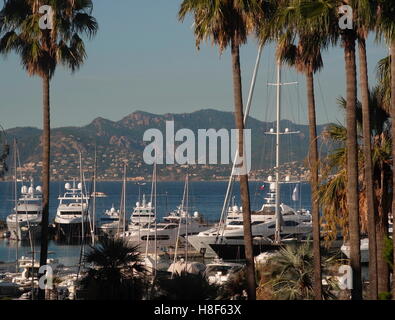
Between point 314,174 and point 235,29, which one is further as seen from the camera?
point 314,174

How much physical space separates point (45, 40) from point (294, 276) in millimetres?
11673

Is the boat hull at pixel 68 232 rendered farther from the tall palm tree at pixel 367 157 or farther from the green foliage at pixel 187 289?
the green foliage at pixel 187 289

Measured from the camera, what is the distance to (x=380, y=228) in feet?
86.9

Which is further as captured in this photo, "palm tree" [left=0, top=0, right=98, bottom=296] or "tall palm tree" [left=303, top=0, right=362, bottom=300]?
"palm tree" [left=0, top=0, right=98, bottom=296]

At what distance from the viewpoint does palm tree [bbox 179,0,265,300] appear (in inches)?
918

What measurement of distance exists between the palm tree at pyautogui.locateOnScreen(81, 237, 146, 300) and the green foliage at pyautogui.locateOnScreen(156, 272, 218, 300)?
9.68ft

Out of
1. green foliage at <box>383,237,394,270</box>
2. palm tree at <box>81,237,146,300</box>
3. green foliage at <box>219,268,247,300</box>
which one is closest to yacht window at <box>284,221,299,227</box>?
green foliage at <box>383,237,394,270</box>

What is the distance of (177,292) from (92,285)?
4163 millimetres

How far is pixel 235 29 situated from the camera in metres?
24.0

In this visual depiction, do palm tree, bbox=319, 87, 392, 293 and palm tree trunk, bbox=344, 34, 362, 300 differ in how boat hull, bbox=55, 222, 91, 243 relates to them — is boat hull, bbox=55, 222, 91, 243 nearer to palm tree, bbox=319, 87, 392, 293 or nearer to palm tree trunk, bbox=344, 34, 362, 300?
palm tree, bbox=319, 87, 392, 293

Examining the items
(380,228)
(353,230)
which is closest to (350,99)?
(353,230)

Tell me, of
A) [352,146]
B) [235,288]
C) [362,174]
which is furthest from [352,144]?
[235,288]

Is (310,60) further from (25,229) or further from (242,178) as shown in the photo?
(25,229)
